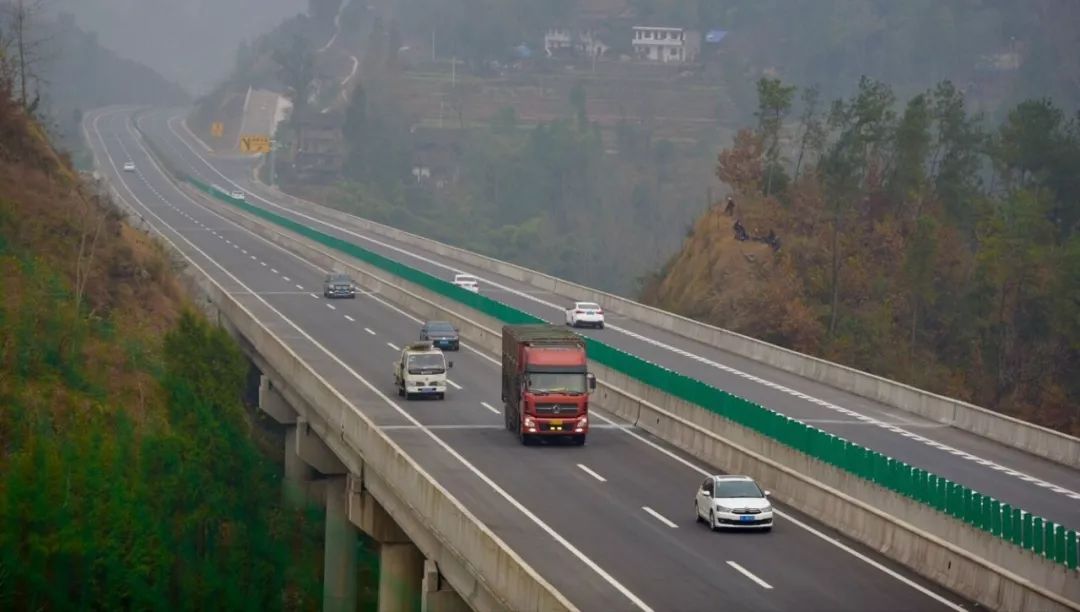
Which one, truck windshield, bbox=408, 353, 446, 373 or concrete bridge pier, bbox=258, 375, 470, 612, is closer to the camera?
concrete bridge pier, bbox=258, 375, 470, 612

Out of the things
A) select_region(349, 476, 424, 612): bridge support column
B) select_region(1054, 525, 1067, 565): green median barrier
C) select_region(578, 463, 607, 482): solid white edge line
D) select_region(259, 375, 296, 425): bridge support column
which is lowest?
select_region(259, 375, 296, 425): bridge support column

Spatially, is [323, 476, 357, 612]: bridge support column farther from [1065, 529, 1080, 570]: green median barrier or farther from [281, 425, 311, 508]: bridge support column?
[1065, 529, 1080, 570]: green median barrier

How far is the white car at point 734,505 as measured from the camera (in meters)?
33.8

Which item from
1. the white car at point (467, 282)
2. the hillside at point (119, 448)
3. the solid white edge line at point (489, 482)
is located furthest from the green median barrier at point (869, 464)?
the white car at point (467, 282)

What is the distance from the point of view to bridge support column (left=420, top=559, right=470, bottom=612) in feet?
103

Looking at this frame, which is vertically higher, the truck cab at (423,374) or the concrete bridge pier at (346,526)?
the truck cab at (423,374)

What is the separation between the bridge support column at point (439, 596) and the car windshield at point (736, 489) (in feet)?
19.5

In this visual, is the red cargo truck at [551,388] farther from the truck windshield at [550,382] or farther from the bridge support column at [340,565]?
the bridge support column at [340,565]

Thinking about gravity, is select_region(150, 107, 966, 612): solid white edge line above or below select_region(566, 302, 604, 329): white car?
above

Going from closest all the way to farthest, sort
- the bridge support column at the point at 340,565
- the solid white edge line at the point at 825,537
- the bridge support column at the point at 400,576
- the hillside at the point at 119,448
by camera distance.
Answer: the solid white edge line at the point at 825,537 < the bridge support column at the point at 400,576 < the hillside at the point at 119,448 < the bridge support column at the point at 340,565

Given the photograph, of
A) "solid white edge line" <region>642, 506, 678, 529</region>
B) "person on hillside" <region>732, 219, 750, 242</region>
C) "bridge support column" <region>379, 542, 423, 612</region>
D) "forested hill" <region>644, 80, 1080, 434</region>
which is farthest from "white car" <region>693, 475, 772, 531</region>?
"person on hillside" <region>732, 219, 750, 242</region>

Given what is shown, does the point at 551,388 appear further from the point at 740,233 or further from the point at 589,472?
the point at 740,233

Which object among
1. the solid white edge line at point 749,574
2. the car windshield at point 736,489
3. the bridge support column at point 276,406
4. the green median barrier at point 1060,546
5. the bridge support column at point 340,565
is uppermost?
the green median barrier at point 1060,546

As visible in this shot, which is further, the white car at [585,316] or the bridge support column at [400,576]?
the white car at [585,316]
